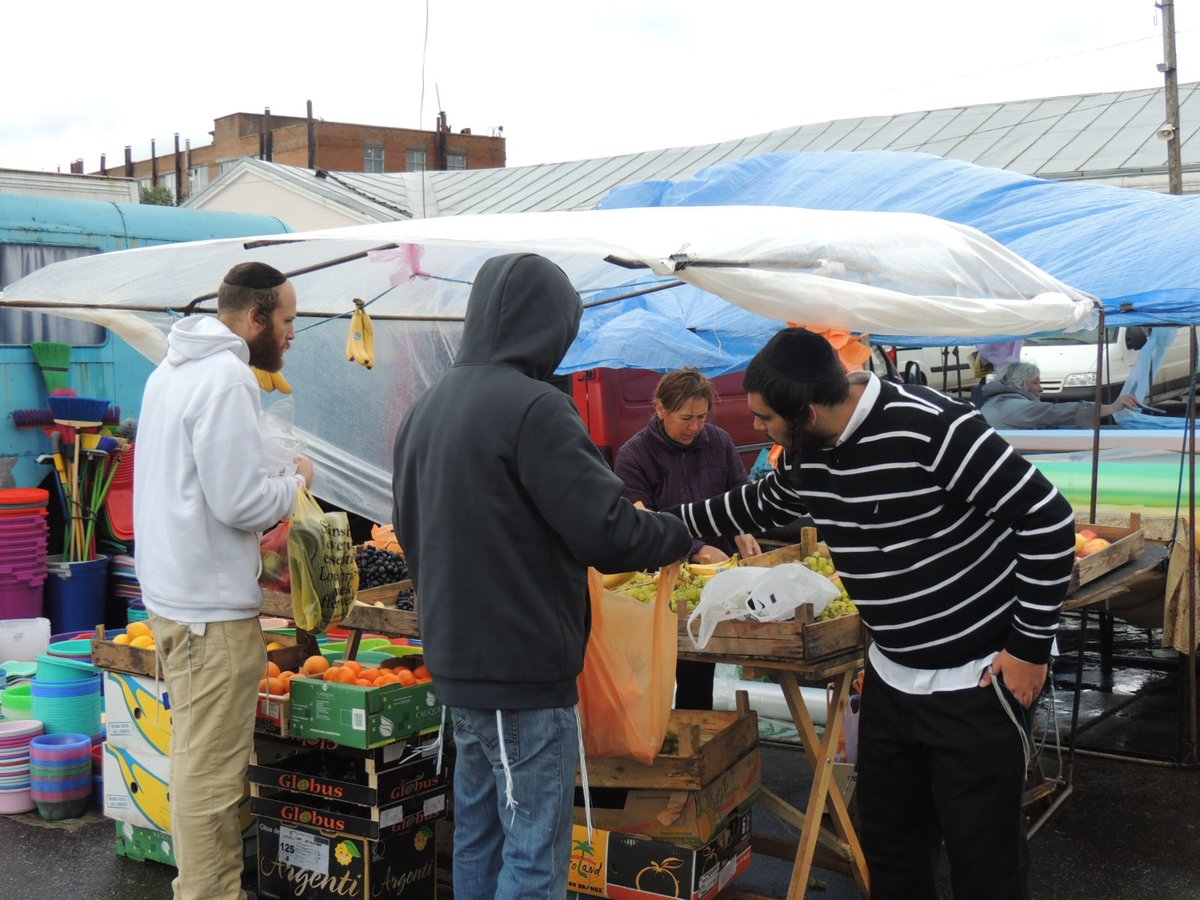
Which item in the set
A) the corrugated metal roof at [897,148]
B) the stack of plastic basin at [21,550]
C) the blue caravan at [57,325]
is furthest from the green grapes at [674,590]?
the corrugated metal roof at [897,148]

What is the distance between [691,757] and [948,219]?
5683 mm

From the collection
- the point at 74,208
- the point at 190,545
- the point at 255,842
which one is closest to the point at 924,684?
the point at 190,545

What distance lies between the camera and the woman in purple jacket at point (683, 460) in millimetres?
5156

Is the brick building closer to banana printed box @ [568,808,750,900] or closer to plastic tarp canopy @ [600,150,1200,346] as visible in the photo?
plastic tarp canopy @ [600,150,1200,346]

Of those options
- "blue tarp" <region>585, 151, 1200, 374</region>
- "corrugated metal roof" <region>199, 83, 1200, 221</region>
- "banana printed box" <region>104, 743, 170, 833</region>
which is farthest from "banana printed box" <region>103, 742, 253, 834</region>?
"corrugated metal roof" <region>199, 83, 1200, 221</region>

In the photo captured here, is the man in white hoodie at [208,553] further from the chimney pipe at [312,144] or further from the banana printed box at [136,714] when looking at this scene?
the chimney pipe at [312,144]

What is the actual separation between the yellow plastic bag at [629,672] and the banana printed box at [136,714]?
181 cm

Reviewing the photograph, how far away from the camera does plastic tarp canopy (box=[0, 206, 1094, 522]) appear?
388cm

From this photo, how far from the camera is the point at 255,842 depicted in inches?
183

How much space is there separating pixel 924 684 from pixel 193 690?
2.19 m

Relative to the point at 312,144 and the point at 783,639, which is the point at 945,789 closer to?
the point at 783,639

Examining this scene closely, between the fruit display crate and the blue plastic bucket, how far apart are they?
17.9ft

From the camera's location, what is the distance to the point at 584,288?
6.31 meters

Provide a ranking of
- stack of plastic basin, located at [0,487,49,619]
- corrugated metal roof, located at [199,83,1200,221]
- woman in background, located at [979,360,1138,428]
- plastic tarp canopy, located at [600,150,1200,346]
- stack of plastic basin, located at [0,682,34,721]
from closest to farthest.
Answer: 1. stack of plastic basin, located at [0,682,34,721]
2. plastic tarp canopy, located at [600,150,1200,346]
3. stack of plastic basin, located at [0,487,49,619]
4. woman in background, located at [979,360,1138,428]
5. corrugated metal roof, located at [199,83,1200,221]
